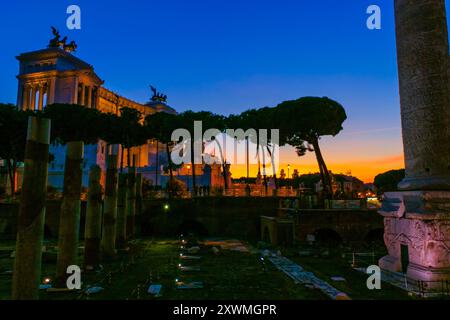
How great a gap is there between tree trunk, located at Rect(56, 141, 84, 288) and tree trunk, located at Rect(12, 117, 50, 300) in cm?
310

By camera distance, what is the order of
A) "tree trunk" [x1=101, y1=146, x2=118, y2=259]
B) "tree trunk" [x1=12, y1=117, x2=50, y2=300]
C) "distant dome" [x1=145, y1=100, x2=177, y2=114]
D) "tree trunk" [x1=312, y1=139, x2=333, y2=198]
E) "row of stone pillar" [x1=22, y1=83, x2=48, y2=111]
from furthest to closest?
"distant dome" [x1=145, y1=100, x2=177, y2=114]
"row of stone pillar" [x1=22, y1=83, x2=48, y2=111]
"tree trunk" [x1=312, y1=139, x2=333, y2=198]
"tree trunk" [x1=101, y1=146, x2=118, y2=259]
"tree trunk" [x1=12, y1=117, x2=50, y2=300]

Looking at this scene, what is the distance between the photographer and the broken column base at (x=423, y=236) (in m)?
10.7

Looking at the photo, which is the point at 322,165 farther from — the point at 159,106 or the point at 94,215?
the point at 159,106

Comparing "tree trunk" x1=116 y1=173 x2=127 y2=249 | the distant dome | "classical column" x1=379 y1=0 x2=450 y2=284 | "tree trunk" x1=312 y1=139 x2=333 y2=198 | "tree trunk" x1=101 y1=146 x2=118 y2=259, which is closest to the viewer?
"classical column" x1=379 y1=0 x2=450 y2=284

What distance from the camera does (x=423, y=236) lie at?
36.4 feet

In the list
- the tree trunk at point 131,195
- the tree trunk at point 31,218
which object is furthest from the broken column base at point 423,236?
the tree trunk at point 131,195

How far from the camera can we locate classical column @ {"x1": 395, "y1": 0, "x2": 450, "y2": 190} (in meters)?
11.9

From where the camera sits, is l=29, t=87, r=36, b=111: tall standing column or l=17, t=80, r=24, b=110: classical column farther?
l=29, t=87, r=36, b=111: tall standing column

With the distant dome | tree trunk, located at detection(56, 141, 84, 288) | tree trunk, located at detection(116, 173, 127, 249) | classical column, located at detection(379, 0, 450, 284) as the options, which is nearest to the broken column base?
classical column, located at detection(379, 0, 450, 284)

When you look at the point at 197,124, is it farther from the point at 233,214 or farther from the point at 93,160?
the point at 93,160

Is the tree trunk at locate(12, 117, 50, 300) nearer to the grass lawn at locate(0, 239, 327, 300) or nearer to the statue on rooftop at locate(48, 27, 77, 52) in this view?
the grass lawn at locate(0, 239, 327, 300)
